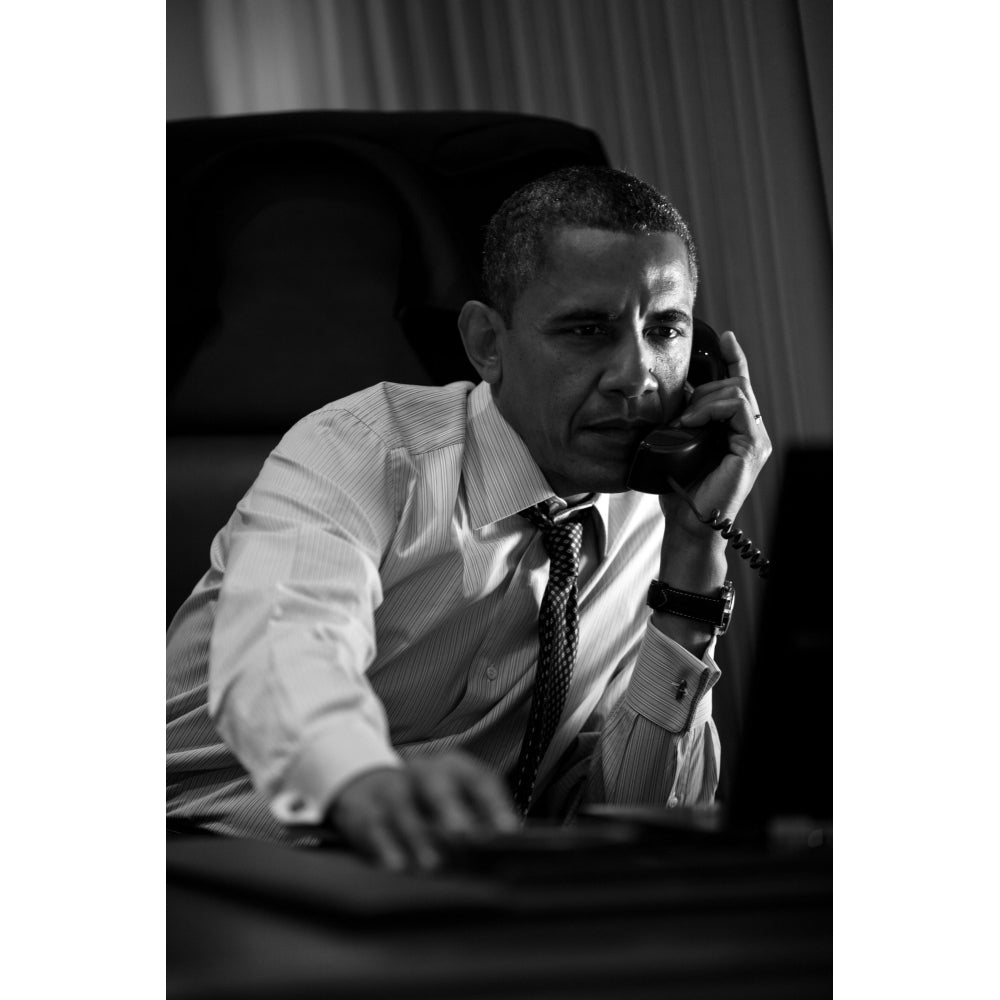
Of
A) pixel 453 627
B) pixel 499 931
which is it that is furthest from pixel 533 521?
pixel 499 931

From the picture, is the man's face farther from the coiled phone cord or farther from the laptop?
the laptop

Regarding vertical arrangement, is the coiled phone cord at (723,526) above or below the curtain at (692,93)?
below

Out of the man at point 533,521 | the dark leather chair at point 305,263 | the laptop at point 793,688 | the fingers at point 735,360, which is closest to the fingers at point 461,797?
the laptop at point 793,688

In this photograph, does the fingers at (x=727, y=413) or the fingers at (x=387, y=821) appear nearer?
the fingers at (x=387, y=821)

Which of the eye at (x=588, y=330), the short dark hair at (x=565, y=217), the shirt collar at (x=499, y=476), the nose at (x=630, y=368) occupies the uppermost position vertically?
the short dark hair at (x=565, y=217)

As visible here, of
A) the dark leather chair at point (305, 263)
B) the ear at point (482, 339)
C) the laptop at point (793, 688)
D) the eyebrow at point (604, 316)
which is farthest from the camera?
the dark leather chair at point (305, 263)

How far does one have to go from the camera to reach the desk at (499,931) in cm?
52

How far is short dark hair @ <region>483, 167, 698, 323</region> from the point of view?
111 centimetres

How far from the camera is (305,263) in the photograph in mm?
1521

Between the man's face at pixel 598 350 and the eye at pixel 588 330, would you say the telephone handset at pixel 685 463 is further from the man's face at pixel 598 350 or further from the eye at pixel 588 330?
the eye at pixel 588 330

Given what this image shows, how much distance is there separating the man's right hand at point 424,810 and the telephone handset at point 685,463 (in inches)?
22.3

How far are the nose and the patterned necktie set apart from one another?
178 millimetres

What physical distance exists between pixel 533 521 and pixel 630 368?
0.70 feet

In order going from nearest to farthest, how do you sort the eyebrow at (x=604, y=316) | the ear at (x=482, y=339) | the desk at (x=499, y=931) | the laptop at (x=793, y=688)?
the desk at (x=499, y=931), the laptop at (x=793, y=688), the eyebrow at (x=604, y=316), the ear at (x=482, y=339)
